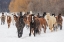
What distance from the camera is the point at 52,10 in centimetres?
5150

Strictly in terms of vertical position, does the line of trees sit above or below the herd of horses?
above

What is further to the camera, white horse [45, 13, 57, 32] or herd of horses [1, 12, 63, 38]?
white horse [45, 13, 57, 32]

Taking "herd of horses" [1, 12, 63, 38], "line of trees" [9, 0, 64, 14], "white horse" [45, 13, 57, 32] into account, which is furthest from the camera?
"line of trees" [9, 0, 64, 14]

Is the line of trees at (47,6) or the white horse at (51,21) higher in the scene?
the line of trees at (47,6)

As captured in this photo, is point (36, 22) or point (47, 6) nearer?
point (36, 22)

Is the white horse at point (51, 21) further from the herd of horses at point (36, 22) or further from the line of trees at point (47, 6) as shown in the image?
the line of trees at point (47, 6)

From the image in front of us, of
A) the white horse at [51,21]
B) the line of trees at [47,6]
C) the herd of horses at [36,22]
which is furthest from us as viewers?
the line of trees at [47,6]

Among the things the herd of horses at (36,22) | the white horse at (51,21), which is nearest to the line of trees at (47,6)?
the herd of horses at (36,22)

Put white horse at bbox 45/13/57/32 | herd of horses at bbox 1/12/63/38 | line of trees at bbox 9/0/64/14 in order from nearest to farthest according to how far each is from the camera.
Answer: herd of horses at bbox 1/12/63/38 < white horse at bbox 45/13/57/32 < line of trees at bbox 9/0/64/14

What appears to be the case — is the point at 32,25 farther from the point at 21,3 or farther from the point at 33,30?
the point at 21,3

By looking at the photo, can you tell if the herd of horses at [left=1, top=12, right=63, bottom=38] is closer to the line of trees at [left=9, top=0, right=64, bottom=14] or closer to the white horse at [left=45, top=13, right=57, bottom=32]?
the white horse at [left=45, top=13, right=57, bottom=32]

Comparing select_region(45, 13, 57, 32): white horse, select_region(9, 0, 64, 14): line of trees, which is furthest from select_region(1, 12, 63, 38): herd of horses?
select_region(9, 0, 64, 14): line of trees

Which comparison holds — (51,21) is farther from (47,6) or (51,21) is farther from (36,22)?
(47,6)

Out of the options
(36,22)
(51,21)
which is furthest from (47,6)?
(36,22)
